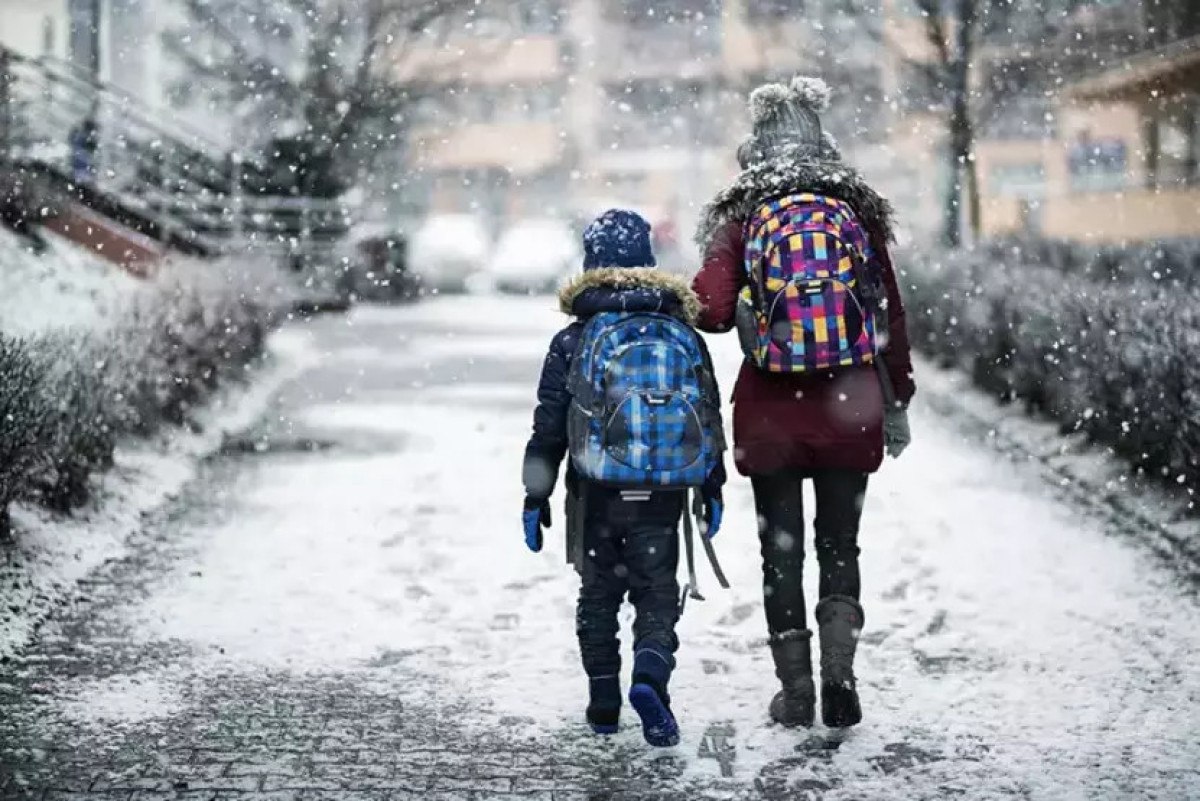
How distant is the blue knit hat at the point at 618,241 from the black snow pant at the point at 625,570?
0.66 m

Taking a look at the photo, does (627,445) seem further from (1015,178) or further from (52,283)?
(1015,178)

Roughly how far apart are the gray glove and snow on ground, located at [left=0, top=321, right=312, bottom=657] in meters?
3.14

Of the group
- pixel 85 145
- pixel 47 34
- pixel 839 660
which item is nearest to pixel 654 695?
pixel 839 660

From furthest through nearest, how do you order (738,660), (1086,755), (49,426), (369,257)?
(369,257)
(49,426)
(738,660)
(1086,755)

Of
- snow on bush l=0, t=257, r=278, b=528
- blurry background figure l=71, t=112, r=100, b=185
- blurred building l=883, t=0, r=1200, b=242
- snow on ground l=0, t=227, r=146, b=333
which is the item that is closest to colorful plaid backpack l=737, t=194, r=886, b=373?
snow on bush l=0, t=257, r=278, b=528

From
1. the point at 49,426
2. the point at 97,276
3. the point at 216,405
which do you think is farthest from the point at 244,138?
the point at 49,426

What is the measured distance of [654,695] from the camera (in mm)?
5121

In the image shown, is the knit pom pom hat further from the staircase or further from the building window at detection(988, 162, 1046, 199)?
the building window at detection(988, 162, 1046, 199)

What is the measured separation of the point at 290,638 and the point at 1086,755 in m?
2.97

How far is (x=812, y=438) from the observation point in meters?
5.20

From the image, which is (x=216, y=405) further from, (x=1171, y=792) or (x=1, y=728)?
(x=1171, y=792)

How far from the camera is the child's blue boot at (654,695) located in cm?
512

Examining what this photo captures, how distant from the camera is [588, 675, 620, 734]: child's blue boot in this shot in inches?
209

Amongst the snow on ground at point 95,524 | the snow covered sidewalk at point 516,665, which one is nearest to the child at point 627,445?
the snow covered sidewalk at point 516,665
